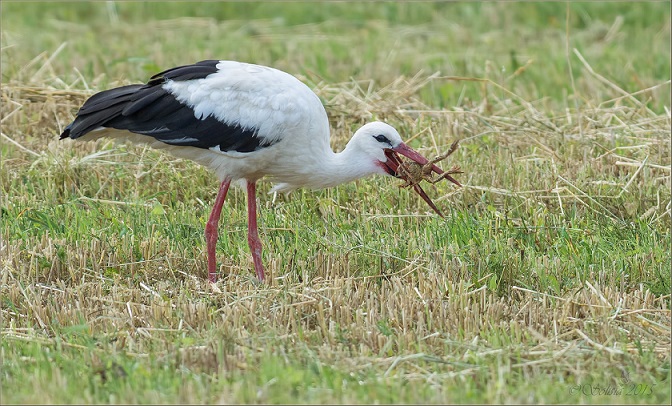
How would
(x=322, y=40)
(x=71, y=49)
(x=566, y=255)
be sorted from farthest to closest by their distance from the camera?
(x=322, y=40), (x=71, y=49), (x=566, y=255)

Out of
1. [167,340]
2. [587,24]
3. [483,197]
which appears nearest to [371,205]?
[483,197]

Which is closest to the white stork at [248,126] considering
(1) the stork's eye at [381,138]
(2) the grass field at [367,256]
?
(1) the stork's eye at [381,138]

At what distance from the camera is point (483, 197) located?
689cm

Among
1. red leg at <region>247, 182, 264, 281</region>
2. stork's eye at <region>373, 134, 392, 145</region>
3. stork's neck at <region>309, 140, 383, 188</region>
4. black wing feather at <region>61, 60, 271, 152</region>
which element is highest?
black wing feather at <region>61, 60, 271, 152</region>

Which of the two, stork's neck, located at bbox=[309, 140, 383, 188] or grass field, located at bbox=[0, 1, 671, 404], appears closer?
grass field, located at bbox=[0, 1, 671, 404]

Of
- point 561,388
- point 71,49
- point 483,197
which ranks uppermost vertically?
point 71,49

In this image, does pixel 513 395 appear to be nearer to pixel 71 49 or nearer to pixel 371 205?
pixel 371 205

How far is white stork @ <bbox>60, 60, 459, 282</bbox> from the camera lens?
6035mm

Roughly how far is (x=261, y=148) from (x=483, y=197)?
158 cm

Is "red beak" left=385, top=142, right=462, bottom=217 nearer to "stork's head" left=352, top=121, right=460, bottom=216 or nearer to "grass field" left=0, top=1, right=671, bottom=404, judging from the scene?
"stork's head" left=352, top=121, right=460, bottom=216

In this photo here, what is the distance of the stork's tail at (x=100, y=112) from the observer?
20.0ft

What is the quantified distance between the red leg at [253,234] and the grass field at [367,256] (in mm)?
83

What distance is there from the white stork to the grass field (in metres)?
0.44

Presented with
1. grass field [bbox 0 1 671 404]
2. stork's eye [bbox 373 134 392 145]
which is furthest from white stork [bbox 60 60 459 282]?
grass field [bbox 0 1 671 404]
